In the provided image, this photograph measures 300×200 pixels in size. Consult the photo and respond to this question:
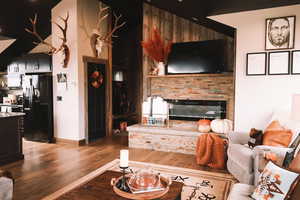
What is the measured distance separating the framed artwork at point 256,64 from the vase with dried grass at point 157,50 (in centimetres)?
214

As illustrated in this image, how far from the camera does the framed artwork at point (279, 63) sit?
12.6 ft

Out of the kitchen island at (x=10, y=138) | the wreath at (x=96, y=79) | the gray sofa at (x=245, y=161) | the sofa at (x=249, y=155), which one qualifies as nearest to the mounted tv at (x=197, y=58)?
the wreath at (x=96, y=79)

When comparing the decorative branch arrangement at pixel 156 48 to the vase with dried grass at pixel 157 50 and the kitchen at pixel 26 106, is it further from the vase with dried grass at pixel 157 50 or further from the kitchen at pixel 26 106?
the kitchen at pixel 26 106

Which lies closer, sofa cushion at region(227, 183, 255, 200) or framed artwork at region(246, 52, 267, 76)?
sofa cushion at region(227, 183, 255, 200)

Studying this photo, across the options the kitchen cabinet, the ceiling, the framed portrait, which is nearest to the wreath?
the kitchen cabinet

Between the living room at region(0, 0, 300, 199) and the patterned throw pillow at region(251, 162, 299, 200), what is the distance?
2cm

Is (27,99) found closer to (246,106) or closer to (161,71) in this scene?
(161,71)

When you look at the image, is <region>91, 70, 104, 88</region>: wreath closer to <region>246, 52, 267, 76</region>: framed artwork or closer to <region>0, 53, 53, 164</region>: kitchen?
<region>0, 53, 53, 164</region>: kitchen

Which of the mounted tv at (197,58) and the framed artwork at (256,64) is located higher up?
the mounted tv at (197,58)

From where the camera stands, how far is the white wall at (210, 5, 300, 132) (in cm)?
387

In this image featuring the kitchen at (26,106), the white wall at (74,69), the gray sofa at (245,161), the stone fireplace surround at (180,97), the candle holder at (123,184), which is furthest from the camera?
the white wall at (74,69)

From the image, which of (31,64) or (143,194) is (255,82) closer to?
(143,194)

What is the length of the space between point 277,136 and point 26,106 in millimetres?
5487

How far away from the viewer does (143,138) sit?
197 inches
